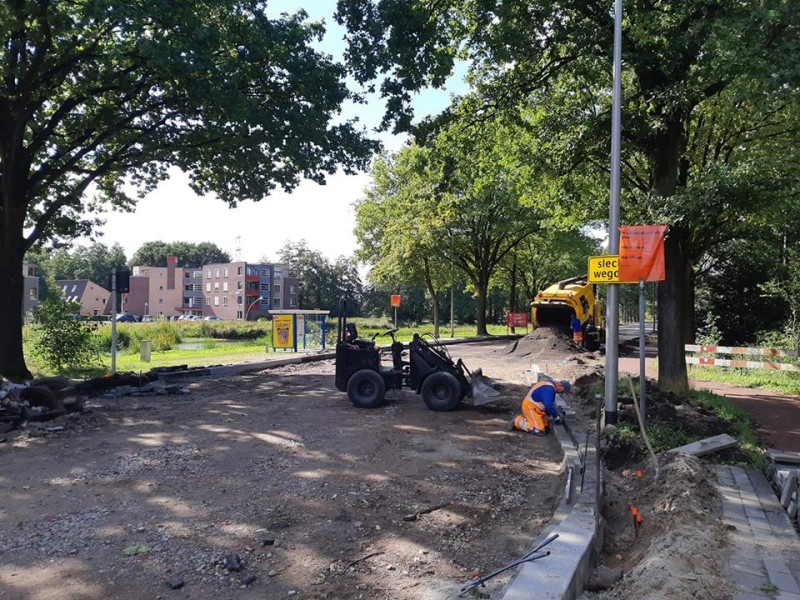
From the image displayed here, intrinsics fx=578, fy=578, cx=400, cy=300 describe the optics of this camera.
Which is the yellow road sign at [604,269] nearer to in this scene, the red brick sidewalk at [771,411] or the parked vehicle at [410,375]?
the parked vehicle at [410,375]

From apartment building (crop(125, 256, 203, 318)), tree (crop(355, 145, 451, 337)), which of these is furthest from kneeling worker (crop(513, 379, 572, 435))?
apartment building (crop(125, 256, 203, 318))

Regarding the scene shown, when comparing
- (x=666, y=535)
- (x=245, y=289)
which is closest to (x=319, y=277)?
(x=245, y=289)

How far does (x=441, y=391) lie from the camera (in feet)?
34.5

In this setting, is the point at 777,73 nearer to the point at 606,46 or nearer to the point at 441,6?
the point at 606,46

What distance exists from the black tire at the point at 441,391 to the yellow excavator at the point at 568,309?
49.2 ft

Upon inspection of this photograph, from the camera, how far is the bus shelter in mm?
24016

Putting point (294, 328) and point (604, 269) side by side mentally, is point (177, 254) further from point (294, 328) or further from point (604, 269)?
point (604, 269)

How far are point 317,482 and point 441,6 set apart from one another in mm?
9961

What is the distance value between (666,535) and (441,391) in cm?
607

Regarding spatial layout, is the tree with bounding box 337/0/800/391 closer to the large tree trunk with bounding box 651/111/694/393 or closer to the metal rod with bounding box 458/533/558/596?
the large tree trunk with bounding box 651/111/694/393

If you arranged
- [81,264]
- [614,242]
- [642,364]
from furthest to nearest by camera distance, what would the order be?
[81,264] → [614,242] → [642,364]

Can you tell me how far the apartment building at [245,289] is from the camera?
89.3 m

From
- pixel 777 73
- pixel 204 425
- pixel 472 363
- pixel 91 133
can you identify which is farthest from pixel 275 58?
pixel 472 363

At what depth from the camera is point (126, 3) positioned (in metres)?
10.3
